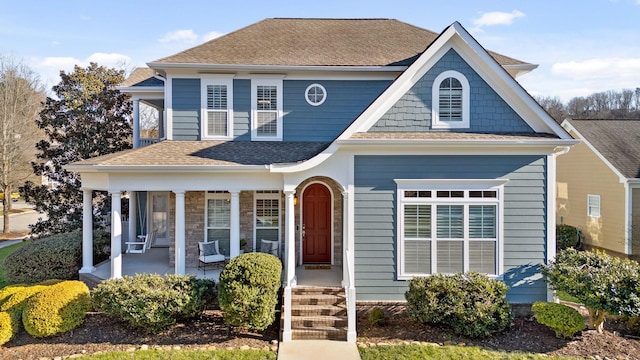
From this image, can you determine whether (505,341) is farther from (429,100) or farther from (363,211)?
(429,100)

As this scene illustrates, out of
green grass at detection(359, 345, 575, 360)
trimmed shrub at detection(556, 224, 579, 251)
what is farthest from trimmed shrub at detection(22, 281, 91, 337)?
trimmed shrub at detection(556, 224, 579, 251)

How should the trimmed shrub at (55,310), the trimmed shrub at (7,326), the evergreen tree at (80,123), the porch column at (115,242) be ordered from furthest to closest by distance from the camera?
the evergreen tree at (80,123) < the porch column at (115,242) < the trimmed shrub at (55,310) < the trimmed shrub at (7,326)

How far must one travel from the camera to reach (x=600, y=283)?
762 centimetres

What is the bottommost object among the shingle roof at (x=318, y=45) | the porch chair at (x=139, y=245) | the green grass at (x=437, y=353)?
the green grass at (x=437, y=353)

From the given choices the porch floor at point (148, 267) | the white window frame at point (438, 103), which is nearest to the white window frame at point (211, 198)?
the porch floor at point (148, 267)

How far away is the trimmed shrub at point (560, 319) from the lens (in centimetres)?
763

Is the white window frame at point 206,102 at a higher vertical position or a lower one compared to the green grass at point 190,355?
higher

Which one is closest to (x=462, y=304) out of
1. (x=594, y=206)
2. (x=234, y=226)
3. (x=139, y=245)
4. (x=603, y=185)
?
(x=234, y=226)

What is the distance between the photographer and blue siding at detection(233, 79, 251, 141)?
1157cm

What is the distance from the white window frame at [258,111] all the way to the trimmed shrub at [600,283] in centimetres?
823

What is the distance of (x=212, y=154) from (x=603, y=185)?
16589 millimetres

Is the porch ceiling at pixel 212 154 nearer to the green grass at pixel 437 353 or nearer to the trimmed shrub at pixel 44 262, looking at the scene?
the trimmed shrub at pixel 44 262

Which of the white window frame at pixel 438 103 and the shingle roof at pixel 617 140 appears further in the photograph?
the shingle roof at pixel 617 140

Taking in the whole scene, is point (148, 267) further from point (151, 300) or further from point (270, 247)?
point (151, 300)
